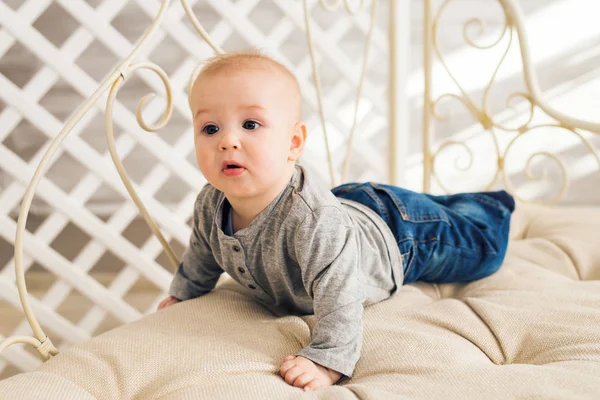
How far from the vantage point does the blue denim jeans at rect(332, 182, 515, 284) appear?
1047 mm

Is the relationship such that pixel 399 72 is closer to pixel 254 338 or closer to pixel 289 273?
pixel 289 273

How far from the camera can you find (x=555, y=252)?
3.74 ft

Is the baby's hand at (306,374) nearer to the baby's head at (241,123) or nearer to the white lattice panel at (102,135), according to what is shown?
the baby's head at (241,123)

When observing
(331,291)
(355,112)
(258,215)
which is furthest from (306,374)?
(355,112)

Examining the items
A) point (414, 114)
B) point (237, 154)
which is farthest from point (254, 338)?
point (414, 114)

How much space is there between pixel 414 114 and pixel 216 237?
5.04 feet

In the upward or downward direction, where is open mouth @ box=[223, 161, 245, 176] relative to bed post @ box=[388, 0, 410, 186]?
downward

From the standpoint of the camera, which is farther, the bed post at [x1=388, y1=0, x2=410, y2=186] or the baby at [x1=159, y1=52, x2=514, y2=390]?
the bed post at [x1=388, y1=0, x2=410, y2=186]

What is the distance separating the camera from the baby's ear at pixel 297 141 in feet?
2.90

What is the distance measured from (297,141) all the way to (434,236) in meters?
0.33

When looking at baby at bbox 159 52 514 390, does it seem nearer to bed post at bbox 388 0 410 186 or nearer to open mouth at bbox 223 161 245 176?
open mouth at bbox 223 161 245 176

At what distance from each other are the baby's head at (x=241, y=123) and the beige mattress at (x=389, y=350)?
21 cm

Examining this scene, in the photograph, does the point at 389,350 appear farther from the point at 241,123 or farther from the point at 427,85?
the point at 427,85

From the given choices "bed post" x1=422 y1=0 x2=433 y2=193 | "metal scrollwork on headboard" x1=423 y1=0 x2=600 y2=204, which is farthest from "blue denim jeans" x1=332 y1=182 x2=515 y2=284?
"bed post" x1=422 y1=0 x2=433 y2=193
